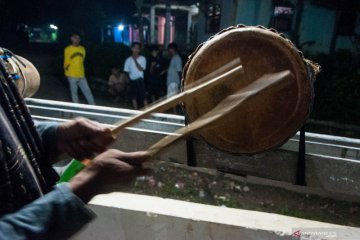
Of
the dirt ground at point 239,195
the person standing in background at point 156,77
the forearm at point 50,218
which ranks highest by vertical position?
the forearm at point 50,218

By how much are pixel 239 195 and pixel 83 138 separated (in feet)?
14.5

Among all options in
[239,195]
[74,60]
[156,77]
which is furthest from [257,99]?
[156,77]

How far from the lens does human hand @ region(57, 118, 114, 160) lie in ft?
5.48

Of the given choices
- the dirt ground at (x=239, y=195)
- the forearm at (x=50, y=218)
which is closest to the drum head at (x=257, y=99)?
the forearm at (x=50, y=218)

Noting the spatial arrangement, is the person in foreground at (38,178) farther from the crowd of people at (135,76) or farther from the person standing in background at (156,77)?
the person standing in background at (156,77)

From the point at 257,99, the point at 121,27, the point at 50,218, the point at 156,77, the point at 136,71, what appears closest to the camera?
the point at 50,218

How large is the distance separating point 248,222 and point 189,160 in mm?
588

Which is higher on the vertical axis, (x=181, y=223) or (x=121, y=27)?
(x=181, y=223)

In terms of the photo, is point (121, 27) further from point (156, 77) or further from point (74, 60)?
point (74, 60)

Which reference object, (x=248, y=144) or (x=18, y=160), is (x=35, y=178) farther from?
(x=248, y=144)

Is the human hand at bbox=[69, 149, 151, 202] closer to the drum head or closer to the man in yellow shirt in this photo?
the drum head

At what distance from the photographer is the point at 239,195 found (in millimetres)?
5820

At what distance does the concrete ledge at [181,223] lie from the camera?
2.54m

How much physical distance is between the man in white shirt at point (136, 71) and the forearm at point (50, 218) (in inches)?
380
